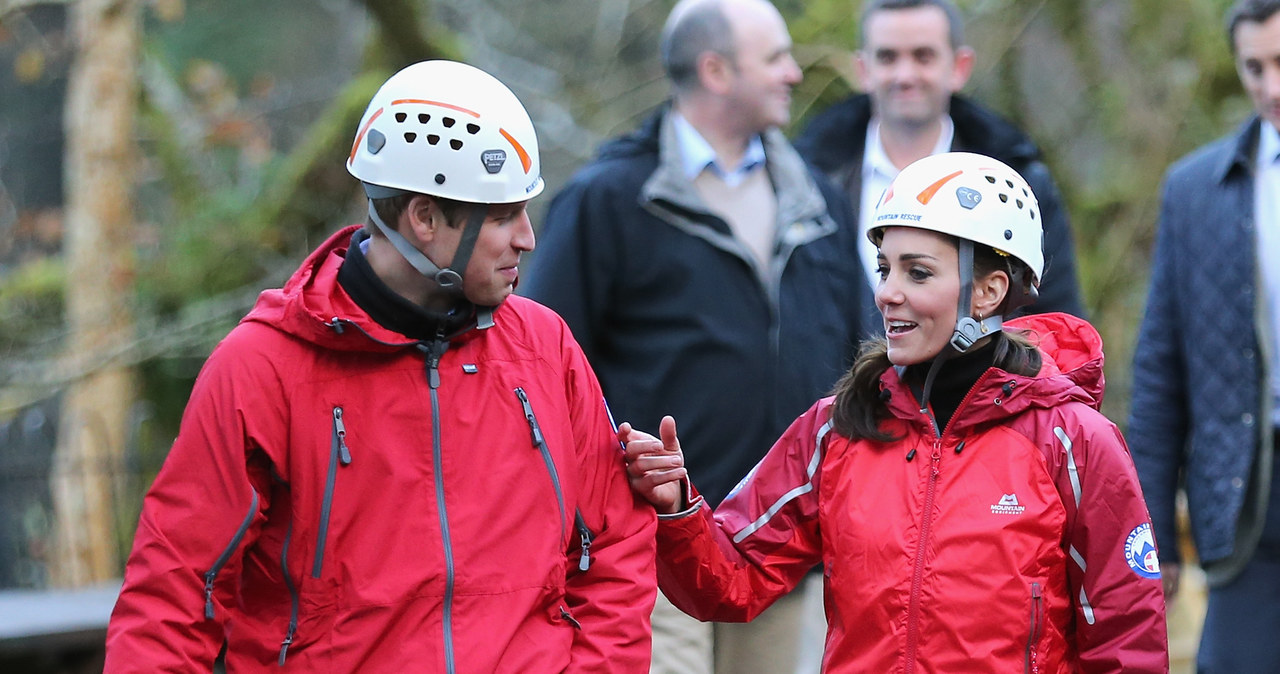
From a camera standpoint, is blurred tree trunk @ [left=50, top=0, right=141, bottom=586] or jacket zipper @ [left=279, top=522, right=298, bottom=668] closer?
jacket zipper @ [left=279, top=522, right=298, bottom=668]

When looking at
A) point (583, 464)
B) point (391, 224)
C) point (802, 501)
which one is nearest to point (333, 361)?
point (391, 224)

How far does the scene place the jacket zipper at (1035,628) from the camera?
330cm

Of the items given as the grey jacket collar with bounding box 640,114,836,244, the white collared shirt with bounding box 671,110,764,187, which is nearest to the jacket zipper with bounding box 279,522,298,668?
the grey jacket collar with bounding box 640,114,836,244

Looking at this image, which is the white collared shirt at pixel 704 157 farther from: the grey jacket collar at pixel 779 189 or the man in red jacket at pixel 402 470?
the man in red jacket at pixel 402 470

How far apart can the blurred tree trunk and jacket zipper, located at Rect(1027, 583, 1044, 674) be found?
7.41 metres

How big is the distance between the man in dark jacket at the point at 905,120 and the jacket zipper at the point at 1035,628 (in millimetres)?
2009

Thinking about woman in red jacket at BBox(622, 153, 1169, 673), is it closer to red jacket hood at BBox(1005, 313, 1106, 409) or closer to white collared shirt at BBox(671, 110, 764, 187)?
red jacket hood at BBox(1005, 313, 1106, 409)

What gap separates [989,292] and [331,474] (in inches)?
60.4

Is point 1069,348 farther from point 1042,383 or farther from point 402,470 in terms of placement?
point 402,470

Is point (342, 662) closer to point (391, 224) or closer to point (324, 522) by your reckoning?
point (324, 522)

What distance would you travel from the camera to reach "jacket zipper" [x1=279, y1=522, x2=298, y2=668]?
3133 millimetres

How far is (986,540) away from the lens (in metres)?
3.34

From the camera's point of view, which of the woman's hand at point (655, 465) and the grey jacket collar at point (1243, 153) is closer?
the woman's hand at point (655, 465)

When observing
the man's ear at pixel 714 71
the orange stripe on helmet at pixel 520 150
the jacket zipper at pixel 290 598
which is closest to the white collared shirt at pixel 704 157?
the man's ear at pixel 714 71
